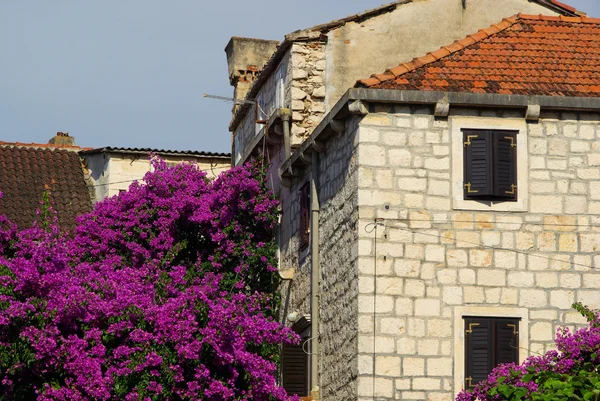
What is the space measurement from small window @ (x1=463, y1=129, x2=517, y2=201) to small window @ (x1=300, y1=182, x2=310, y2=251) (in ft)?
11.9

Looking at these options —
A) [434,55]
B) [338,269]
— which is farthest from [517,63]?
[338,269]

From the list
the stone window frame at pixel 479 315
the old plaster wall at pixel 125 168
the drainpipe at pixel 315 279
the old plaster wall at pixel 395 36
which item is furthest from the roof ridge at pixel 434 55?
the old plaster wall at pixel 125 168

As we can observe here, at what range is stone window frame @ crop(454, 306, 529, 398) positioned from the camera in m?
19.0

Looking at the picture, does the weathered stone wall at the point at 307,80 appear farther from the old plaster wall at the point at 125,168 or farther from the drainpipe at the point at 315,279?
the old plaster wall at the point at 125,168

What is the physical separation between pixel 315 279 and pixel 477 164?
3.48m

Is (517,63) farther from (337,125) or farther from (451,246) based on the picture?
(451,246)

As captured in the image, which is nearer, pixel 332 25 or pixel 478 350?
pixel 478 350

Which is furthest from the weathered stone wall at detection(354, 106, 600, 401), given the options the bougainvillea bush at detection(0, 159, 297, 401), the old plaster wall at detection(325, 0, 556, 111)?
the old plaster wall at detection(325, 0, 556, 111)

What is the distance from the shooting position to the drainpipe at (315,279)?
21328mm

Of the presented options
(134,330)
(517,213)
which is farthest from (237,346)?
(517,213)

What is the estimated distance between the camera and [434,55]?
20.9 meters

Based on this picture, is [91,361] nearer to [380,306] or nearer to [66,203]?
[380,306]

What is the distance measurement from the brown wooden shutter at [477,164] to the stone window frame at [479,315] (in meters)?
1.58

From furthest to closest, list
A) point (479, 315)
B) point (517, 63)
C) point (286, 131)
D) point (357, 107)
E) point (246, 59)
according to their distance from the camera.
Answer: point (246, 59) < point (286, 131) < point (517, 63) < point (357, 107) < point (479, 315)
